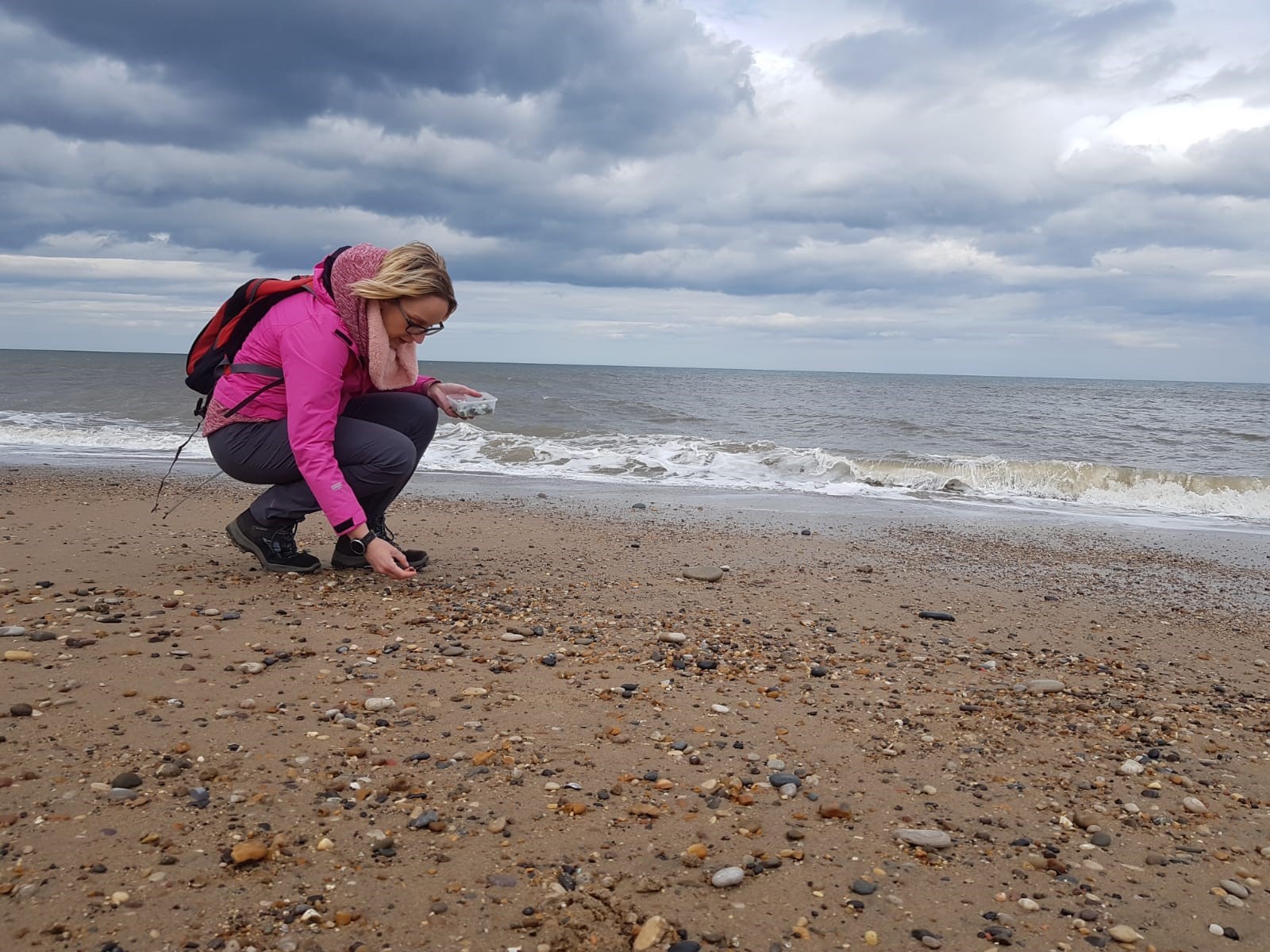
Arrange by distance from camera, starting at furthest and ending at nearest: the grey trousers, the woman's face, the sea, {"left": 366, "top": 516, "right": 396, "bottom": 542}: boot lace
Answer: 1. the sea
2. {"left": 366, "top": 516, "right": 396, "bottom": 542}: boot lace
3. the grey trousers
4. the woman's face

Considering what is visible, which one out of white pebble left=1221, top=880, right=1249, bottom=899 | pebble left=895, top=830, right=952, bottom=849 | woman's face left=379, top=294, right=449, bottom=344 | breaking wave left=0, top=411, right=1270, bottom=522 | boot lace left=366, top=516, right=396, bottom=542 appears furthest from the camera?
breaking wave left=0, top=411, right=1270, bottom=522

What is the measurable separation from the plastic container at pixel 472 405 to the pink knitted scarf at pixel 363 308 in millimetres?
535

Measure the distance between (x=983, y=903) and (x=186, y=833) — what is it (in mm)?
1839

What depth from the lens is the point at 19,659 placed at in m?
Answer: 3.13

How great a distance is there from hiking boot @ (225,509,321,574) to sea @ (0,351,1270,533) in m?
6.02

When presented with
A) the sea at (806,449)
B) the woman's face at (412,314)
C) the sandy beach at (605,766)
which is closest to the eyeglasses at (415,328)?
the woman's face at (412,314)

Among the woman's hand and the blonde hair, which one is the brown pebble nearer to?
the blonde hair

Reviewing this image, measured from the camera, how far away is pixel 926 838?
2256mm

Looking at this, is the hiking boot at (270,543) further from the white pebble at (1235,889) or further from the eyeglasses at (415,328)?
the white pebble at (1235,889)

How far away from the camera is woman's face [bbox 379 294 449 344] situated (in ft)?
12.6

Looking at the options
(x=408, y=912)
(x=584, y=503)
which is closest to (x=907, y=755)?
(x=408, y=912)

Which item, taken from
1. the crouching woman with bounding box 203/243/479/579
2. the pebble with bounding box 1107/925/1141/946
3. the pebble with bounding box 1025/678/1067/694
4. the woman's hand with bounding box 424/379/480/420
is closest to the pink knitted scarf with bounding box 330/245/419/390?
the crouching woman with bounding box 203/243/479/579

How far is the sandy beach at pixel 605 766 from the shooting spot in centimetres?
189

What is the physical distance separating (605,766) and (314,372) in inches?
87.6
